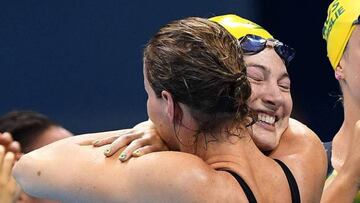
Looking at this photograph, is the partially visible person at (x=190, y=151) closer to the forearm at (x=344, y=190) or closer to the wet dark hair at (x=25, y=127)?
the forearm at (x=344, y=190)

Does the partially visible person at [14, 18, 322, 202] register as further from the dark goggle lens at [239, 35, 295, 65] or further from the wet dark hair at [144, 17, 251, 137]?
Result: the dark goggle lens at [239, 35, 295, 65]

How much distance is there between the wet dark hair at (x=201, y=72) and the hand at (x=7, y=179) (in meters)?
0.55

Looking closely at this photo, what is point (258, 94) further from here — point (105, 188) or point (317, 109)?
point (317, 109)

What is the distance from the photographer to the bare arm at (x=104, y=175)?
6.21 ft

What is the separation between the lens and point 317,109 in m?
4.41

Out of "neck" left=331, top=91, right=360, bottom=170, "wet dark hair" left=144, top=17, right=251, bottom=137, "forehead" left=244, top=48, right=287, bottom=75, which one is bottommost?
"neck" left=331, top=91, right=360, bottom=170

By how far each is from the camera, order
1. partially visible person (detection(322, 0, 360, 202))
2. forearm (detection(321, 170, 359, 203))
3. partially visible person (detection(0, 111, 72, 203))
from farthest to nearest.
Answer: partially visible person (detection(0, 111, 72, 203)), partially visible person (detection(322, 0, 360, 202)), forearm (detection(321, 170, 359, 203))

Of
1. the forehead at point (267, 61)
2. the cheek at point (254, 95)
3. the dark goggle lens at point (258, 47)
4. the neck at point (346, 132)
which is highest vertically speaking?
the dark goggle lens at point (258, 47)

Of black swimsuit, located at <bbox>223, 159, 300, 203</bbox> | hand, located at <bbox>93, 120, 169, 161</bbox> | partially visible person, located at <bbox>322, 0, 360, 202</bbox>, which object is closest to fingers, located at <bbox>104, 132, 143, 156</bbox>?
hand, located at <bbox>93, 120, 169, 161</bbox>

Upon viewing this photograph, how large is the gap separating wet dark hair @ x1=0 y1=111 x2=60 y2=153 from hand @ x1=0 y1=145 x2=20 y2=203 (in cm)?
47

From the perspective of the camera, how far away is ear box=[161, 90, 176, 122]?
1.93 m

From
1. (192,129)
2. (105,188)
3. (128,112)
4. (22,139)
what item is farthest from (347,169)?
(128,112)

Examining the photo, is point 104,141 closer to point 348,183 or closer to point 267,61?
point 267,61

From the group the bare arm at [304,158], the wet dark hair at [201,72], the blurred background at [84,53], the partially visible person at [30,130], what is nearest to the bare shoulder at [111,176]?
the wet dark hair at [201,72]
